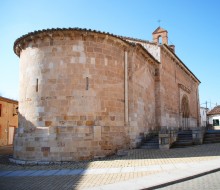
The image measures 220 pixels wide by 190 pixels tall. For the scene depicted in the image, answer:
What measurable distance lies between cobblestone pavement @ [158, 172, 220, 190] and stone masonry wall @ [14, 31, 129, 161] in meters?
5.11

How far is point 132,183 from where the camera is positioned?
241 inches

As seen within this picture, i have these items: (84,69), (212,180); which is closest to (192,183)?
(212,180)

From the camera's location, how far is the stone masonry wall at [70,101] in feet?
34.5

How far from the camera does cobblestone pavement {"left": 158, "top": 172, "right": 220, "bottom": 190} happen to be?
5633 millimetres

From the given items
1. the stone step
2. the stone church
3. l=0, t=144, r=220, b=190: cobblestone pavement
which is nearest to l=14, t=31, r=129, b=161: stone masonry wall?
the stone church

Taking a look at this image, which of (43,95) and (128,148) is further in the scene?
(128,148)

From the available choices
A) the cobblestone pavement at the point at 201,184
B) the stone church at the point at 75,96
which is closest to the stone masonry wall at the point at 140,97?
the stone church at the point at 75,96

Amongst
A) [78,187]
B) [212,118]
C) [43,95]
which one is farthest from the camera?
[212,118]

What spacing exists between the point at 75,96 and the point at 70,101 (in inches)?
12.4

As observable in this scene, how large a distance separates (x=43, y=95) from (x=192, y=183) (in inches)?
292

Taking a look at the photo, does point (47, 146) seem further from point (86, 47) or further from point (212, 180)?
point (212, 180)

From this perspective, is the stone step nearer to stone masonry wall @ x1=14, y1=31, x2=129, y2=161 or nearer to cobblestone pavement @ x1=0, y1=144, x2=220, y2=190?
stone masonry wall @ x1=14, y1=31, x2=129, y2=161

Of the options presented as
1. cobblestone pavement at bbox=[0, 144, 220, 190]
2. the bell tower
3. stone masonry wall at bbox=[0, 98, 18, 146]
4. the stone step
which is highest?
the bell tower

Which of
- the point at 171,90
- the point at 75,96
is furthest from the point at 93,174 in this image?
the point at 171,90
